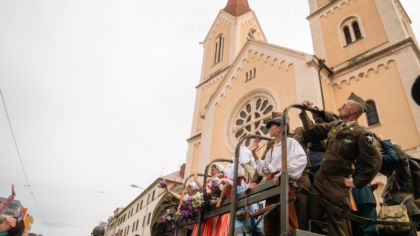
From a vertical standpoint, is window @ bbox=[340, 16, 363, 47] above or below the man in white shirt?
above

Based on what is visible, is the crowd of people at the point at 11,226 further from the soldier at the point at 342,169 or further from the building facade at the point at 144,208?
the building facade at the point at 144,208

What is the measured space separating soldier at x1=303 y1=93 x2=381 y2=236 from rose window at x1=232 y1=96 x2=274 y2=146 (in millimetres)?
8822

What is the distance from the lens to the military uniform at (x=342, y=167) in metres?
3.16

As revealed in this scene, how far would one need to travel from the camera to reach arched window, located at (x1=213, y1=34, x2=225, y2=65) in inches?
866

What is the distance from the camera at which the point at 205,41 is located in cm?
2478

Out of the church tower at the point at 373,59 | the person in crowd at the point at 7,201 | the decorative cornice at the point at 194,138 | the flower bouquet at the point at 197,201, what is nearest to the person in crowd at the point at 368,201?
the flower bouquet at the point at 197,201

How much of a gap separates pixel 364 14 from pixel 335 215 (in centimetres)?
1326

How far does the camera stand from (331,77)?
12.8 metres

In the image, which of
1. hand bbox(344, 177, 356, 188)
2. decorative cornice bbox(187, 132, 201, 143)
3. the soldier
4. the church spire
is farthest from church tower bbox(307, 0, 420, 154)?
the church spire

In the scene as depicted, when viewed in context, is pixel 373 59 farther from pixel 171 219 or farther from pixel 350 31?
pixel 171 219

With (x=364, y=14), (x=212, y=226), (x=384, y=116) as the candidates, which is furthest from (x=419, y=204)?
(x=364, y=14)

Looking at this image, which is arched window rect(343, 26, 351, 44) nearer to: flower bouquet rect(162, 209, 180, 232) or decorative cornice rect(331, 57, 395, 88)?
decorative cornice rect(331, 57, 395, 88)

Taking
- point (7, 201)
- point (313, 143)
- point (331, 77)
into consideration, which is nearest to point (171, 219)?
point (313, 143)

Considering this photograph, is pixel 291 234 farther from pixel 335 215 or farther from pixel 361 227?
pixel 361 227
